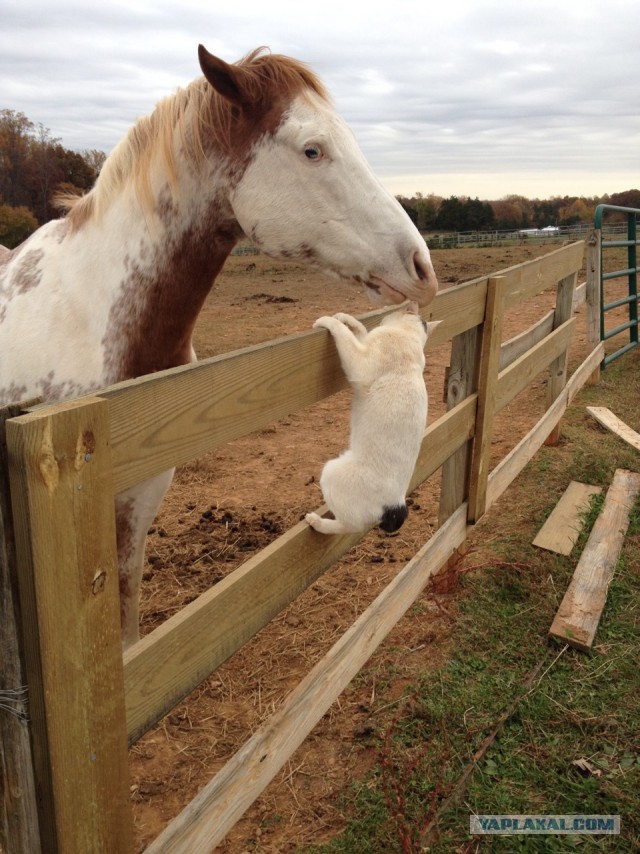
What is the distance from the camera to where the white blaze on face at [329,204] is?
2133 mm

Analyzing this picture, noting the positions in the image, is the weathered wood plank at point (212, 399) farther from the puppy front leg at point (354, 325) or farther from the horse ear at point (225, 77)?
the horse ear at point (225, 77)

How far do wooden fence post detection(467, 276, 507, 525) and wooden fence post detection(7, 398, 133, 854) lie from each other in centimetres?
257

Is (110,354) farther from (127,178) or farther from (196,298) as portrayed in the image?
(127,178)

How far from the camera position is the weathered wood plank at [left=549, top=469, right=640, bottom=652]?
121 inches

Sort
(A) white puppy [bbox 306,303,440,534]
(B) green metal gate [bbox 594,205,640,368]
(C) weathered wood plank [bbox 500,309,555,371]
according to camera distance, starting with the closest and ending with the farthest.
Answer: (A) white puppy [bbox 306,303,440,534]
(C) weathered wood plank [bbox 500,309,555,371]
(B) green metal gate [bbox 594,205,640,368]

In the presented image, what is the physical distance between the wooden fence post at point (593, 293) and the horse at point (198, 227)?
5.83m

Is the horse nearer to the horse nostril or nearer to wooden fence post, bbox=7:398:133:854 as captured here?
the horse nostril

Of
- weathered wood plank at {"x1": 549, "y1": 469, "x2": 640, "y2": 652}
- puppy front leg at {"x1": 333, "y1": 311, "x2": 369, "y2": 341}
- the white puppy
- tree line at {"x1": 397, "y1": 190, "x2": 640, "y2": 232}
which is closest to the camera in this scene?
the white puppy

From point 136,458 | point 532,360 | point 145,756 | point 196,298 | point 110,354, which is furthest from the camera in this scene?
point 532,360

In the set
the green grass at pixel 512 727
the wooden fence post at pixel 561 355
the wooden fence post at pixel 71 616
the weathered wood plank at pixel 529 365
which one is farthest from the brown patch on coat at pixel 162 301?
the wooden fence post at pixel 561 355

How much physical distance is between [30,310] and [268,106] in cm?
103

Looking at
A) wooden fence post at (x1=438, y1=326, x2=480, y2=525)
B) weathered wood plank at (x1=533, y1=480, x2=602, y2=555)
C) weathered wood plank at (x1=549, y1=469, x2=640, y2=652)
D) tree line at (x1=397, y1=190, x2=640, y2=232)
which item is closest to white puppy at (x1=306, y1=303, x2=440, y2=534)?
wooden fence post at (x1=438, y1=326, x2=480, y2=525)

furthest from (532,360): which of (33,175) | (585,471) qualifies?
(33,175)

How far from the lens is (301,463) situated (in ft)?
17.3
